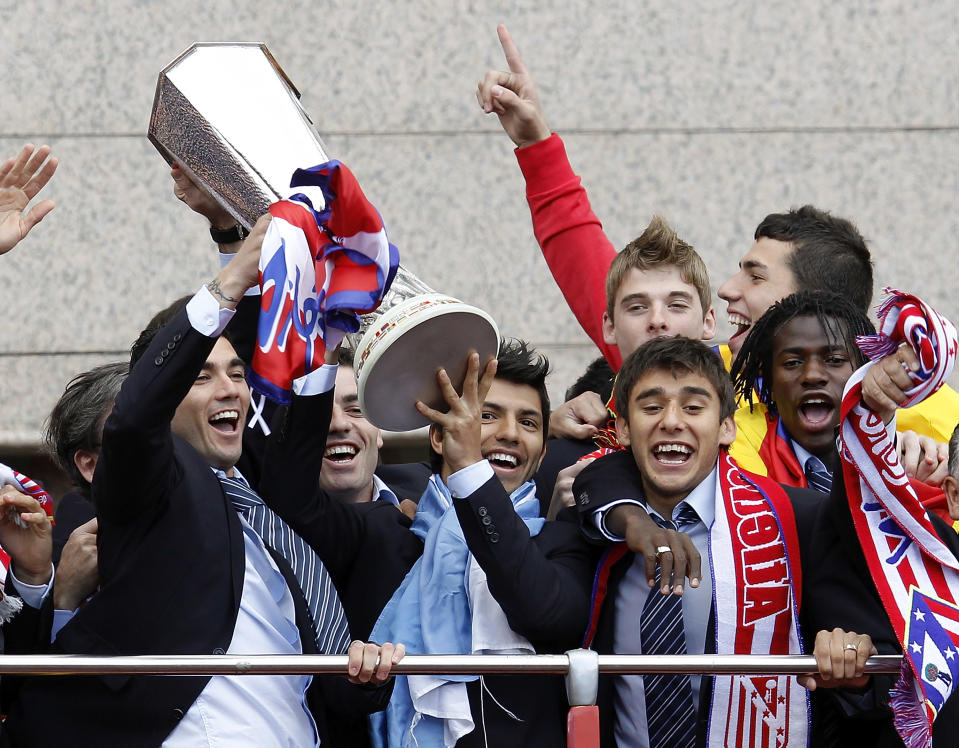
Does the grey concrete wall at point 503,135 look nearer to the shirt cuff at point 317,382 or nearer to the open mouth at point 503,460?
the open mouth at point 503,460

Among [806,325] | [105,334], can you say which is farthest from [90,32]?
[806,325]

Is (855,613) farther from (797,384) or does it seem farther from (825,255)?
(825,255)

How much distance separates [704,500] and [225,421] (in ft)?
3.07

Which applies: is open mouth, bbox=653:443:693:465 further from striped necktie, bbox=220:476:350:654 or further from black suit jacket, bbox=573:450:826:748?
striped necktie, bbox=220:476:350:654

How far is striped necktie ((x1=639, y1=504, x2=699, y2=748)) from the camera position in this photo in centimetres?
276

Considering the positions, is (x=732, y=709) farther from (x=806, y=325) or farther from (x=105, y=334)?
(x=105, y=334)

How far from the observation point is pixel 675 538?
8.88 ft

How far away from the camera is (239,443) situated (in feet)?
9.90

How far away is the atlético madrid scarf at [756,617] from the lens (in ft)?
8.95

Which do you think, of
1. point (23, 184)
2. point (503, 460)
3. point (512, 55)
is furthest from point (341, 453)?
point (512, 55)

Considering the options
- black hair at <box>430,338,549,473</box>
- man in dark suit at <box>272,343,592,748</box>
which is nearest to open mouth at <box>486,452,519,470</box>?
man in dark suit at <box>272,343,592,748</box>

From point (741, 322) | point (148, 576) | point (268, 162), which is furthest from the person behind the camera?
point (741, 322)

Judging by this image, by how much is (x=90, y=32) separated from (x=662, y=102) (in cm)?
196

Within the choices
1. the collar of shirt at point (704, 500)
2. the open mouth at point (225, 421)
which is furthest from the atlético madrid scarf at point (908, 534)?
the open mouth at point (225, 421)
